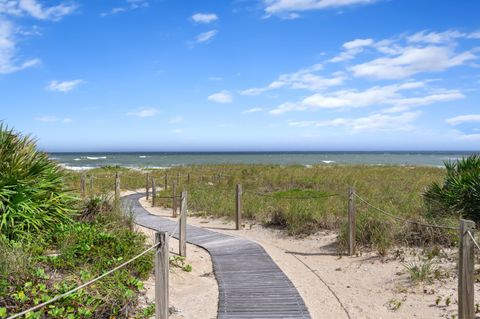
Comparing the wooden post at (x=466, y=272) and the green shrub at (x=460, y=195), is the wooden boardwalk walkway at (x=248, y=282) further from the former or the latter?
the green shrub at (x=460, y=195)

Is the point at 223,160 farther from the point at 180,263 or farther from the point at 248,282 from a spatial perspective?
the point at 248,282

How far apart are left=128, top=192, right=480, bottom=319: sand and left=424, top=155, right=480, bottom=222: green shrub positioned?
236 centimetres

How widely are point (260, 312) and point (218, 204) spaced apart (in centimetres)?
966

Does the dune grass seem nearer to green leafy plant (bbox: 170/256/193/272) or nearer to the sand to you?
the sand

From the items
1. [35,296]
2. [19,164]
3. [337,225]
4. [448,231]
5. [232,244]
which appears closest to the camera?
[35,296]

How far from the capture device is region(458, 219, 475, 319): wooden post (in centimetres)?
461

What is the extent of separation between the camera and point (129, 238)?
7.81m

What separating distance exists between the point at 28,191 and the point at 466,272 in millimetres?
7006

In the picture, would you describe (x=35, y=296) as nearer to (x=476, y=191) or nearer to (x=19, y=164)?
(x=19, y=164)

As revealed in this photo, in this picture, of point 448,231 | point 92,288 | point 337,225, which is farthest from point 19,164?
point 448,231

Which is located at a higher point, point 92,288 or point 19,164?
point 19,164

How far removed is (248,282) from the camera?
707 cm

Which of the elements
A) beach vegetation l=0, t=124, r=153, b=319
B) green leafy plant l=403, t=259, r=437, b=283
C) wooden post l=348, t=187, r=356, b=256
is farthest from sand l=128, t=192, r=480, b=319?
beach vegetation l=0, t=124, r=153, b=319

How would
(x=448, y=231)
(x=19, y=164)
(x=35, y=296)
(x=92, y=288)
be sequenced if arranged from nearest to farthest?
1. (x=35, y=296)
2. (x=92, y=288)
3. (x=19, y=164)
4. (x=448, y=231)
